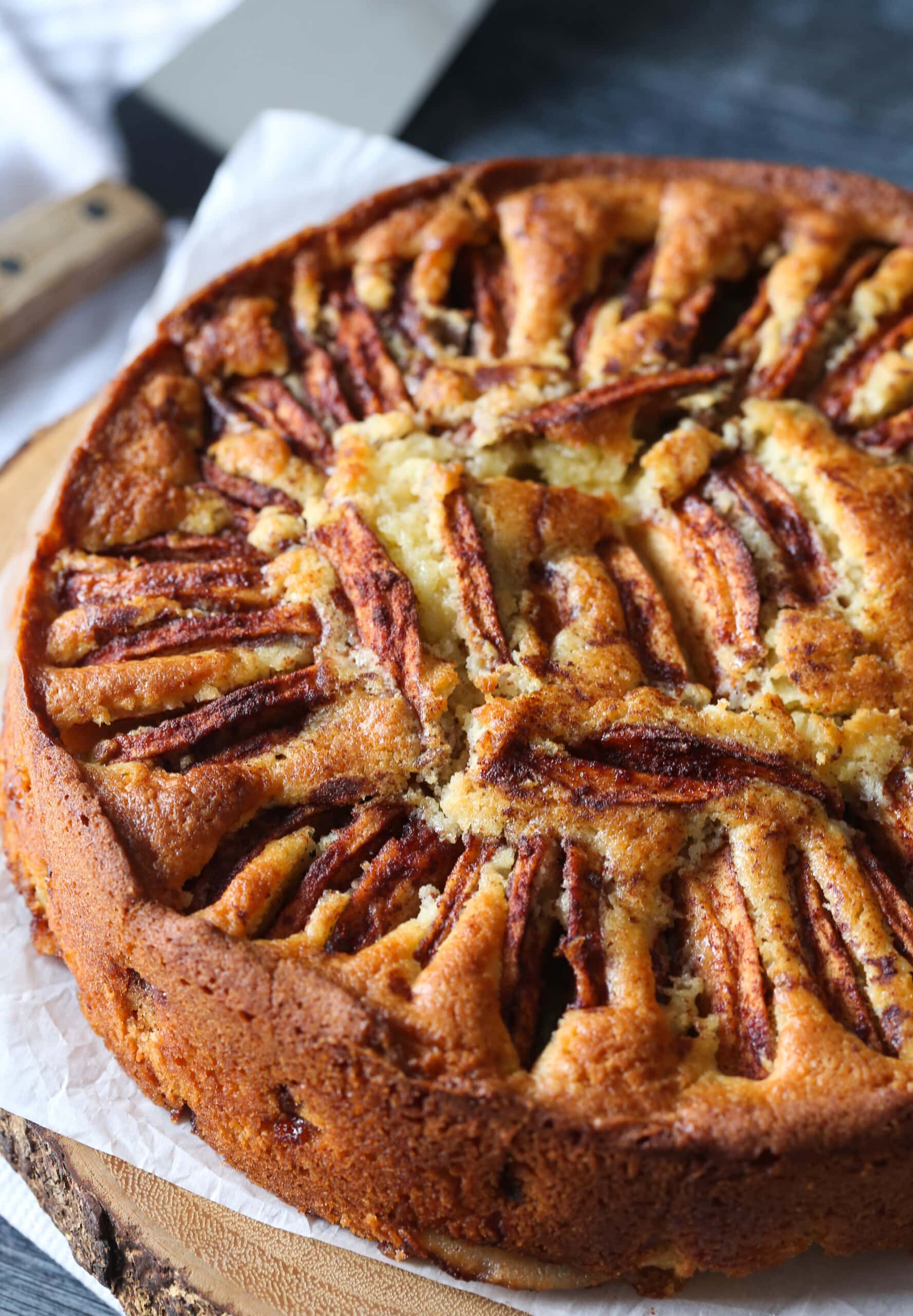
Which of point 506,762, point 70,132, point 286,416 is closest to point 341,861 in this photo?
point 506,762

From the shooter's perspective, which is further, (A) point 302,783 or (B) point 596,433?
(B) point 596,433

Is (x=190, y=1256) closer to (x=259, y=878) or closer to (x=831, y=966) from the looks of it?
(x=259, y=878)

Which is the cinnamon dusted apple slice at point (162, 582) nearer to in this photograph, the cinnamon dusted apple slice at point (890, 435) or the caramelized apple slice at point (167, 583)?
the caramelized apple slice at point (167, 583)

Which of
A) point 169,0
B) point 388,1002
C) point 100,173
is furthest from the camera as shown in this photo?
point 169,0

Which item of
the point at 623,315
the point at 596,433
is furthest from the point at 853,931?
the point at 623,315

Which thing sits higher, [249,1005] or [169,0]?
[169,0]

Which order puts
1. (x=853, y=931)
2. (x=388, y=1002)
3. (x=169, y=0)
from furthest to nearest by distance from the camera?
(x=169, y=0) < (x=853, y=931) < (x=388, y=1002)

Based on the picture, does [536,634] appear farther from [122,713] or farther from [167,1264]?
[167,1264]
